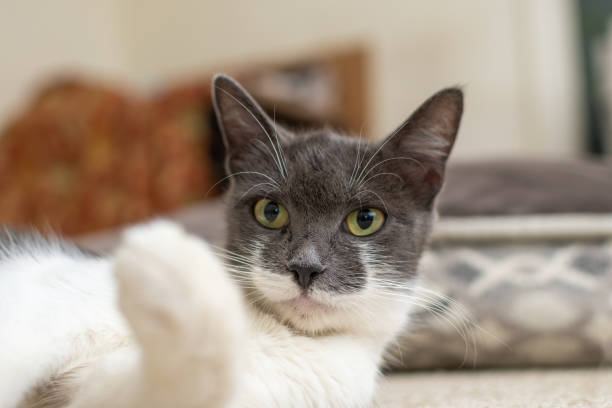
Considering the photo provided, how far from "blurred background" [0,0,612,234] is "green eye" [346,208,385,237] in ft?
6.25

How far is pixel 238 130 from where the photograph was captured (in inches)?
40.6

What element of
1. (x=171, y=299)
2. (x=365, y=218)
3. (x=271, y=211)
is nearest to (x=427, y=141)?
(x=365, y=218)

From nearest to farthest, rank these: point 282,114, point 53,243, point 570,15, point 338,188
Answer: point 338,188
point 53,243
point 282,114
point 570,15

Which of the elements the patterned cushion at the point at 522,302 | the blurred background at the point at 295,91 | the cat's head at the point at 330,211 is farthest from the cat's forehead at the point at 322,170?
the blurred background at the point at 295,91

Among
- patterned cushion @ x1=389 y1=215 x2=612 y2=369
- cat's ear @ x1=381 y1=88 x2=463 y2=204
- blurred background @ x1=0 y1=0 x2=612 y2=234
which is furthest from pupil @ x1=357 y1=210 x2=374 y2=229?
blurred background @ x1=0 y1=0 x2=612 y2=234

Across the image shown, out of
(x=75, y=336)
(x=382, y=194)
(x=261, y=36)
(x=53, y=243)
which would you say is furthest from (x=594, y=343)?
(x=261, y=36)

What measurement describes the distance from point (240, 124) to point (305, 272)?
0.38 m

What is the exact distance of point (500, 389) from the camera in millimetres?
933

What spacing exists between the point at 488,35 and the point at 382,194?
2.68 metres

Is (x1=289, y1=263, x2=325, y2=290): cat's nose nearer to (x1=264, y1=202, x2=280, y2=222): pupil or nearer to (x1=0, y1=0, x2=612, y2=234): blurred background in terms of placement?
(x1=264, y1=202, x2=280, y2=222): pupil

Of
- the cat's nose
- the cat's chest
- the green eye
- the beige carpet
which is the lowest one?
the beige carpet

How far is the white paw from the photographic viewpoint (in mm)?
521

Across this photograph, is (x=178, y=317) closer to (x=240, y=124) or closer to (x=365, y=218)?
(x=365, y=218)

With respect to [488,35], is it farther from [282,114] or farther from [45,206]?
[45,206]
